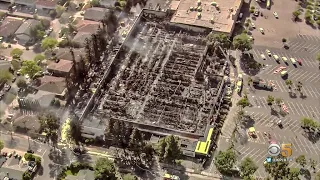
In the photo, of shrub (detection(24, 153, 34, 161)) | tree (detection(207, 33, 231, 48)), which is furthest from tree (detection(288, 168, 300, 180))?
shrub (detection(24, 153, 34, 161))

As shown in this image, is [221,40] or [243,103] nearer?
[243,103]

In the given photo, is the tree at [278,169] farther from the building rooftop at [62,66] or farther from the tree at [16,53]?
the tree at [16,53]

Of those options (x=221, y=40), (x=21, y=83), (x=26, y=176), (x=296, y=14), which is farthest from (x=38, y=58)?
(x=296, y=14)

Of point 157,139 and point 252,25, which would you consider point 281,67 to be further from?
point 157,139

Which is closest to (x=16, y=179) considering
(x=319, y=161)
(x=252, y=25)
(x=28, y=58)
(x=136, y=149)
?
(x=136, y=149)

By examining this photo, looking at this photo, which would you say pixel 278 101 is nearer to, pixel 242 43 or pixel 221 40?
pixel 242 43

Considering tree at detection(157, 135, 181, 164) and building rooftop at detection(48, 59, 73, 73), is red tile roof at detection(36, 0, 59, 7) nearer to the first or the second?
building rooftop at detection(48, 59, 73, 73)
